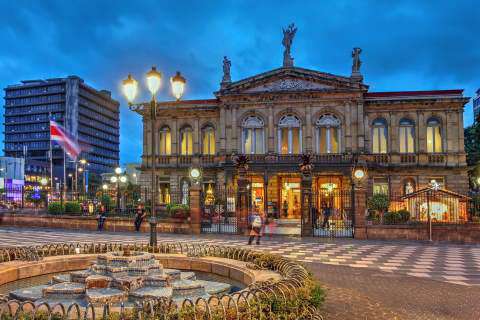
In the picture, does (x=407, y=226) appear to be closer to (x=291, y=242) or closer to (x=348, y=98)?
(x=291, y=242)

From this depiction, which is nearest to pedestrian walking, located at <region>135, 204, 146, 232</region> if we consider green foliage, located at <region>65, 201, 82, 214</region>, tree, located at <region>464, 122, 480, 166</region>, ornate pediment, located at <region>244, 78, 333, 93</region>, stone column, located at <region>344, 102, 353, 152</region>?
green foliage, located at <region>65, 201, 82, 214</region>

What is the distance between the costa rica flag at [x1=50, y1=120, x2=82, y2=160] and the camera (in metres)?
35.3

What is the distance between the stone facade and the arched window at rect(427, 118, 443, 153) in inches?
3.4

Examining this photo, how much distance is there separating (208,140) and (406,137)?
19.8 m

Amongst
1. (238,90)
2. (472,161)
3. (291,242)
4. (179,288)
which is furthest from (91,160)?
(179,288)

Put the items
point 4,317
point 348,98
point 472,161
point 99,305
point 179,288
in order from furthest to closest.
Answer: point 472,161 < point 348,98 < point 179,288 < point 99,305 < point 4,317

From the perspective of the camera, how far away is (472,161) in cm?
5281

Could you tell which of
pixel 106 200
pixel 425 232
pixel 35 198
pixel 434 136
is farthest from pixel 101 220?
pixel 434 136

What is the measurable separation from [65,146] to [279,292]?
107 feet

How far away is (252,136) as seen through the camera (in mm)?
44219

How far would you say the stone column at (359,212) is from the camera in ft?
78.5

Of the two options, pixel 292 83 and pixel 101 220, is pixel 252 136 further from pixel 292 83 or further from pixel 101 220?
pixel 101 220

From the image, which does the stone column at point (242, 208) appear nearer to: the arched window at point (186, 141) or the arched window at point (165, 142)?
the arched window at point (186, 141)

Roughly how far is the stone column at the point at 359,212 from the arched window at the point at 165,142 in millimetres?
27319
